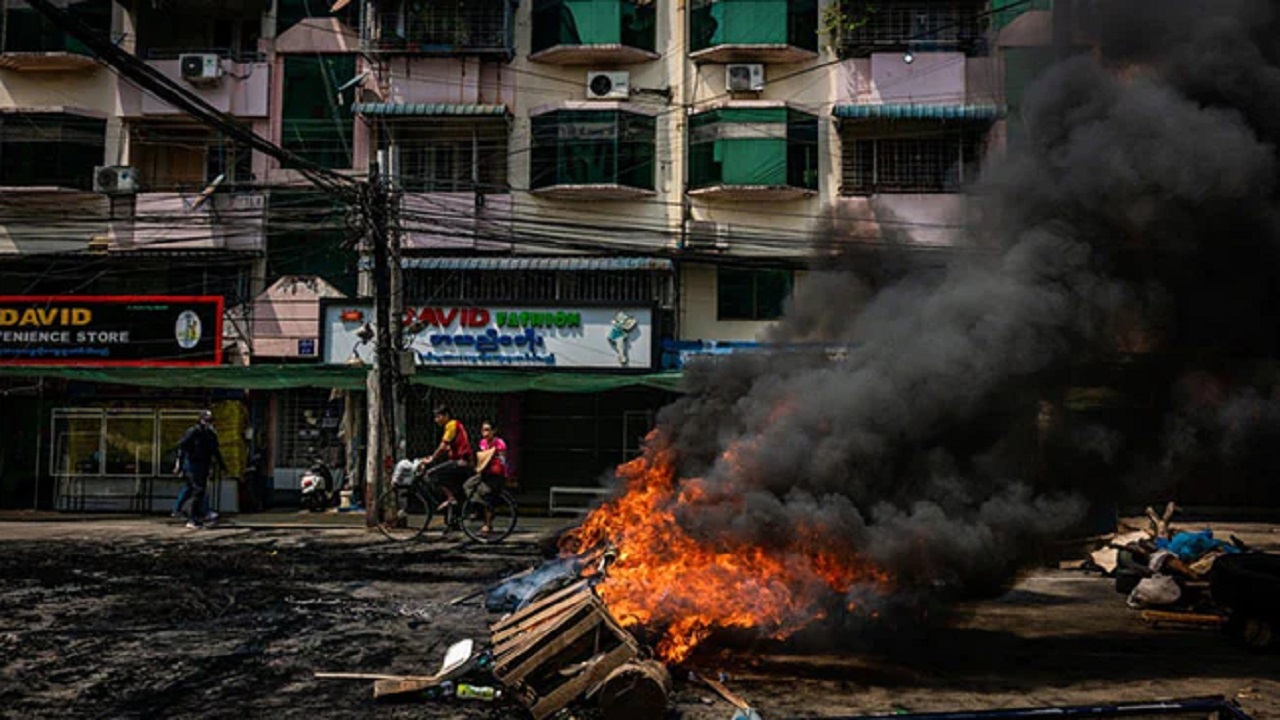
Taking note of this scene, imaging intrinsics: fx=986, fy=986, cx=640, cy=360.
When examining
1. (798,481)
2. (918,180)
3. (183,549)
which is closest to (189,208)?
(183,549)

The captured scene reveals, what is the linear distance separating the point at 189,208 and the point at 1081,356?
2153 centimetres

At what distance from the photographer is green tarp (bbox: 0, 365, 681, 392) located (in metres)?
20.5

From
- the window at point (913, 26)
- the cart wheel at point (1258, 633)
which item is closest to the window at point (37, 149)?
the window at point (913, 26)

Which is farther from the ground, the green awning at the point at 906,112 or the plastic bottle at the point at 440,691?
the green awning at the point at 906,112

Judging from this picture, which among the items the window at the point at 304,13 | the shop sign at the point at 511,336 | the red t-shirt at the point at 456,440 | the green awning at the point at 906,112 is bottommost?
the red t-shirt at the point at 456,440

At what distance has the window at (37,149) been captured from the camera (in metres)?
23.6

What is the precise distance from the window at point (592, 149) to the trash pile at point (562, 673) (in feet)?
57.4

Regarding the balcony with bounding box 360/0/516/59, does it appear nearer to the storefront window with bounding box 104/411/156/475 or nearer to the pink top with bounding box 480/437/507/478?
the storefront window with bounding box 104/411/156/475

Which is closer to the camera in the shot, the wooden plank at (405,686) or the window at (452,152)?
the wooden plank at (405,686)

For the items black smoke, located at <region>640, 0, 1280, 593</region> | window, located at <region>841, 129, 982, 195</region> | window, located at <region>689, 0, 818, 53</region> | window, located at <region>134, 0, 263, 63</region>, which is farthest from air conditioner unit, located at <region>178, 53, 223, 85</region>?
black smoke, located at <region>640, 0, 1280, 593</region>

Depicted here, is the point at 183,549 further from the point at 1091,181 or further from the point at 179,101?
the point at 1091,181

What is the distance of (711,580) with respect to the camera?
7523 millimetres

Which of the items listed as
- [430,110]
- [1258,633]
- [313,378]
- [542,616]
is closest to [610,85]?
[430,110]

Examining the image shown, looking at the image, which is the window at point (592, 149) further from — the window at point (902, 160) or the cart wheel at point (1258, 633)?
the cart wheel at point (1258, 633)
